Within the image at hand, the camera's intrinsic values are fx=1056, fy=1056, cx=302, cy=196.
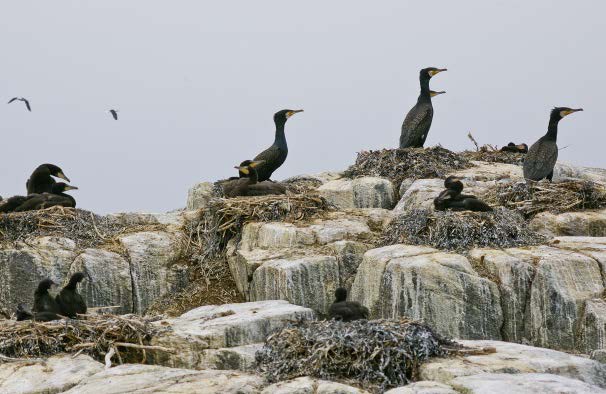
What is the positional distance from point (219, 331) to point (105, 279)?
4.96m

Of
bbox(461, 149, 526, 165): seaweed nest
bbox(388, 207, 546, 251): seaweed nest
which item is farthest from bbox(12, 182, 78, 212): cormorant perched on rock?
bbox(461, 149, 526, 165): seaweed nest

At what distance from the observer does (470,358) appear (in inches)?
368

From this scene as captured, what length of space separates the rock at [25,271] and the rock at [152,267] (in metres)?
1.13

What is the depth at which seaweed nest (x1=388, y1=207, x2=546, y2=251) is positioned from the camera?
1440cm

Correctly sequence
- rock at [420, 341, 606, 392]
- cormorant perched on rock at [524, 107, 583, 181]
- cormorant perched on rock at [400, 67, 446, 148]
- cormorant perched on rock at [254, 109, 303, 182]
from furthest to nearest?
1. cormorant perched on rock at [400, 67, 446, 148]
2. cormorant perched on rock at [254, 109, 303, 182]
3. cormorant perched on rock at [524, 107, 583, 181]
4. rock at [420, 341, 606, 392]

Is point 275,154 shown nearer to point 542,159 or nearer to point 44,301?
point 542,159

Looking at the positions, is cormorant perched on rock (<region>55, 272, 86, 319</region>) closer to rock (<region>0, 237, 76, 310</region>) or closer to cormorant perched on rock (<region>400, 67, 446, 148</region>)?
rock (<region>0, 237, 76, 310</region>)

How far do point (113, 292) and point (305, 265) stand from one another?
10.3 feet

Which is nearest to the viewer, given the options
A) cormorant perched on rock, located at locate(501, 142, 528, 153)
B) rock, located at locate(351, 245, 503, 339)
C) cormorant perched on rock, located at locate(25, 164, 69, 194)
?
rock, located at locate(351, 245, 503, 339)

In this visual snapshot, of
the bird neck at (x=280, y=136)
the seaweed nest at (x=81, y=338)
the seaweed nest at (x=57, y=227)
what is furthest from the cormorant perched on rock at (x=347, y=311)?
the bird neck at (x=280, y=136)

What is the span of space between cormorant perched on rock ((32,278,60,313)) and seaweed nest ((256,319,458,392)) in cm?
431

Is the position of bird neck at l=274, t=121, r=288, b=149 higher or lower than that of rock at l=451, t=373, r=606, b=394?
higher

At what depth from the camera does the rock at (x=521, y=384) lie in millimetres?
7977

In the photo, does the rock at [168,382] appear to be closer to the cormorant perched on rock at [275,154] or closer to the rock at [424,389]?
the rock at [424,389]
